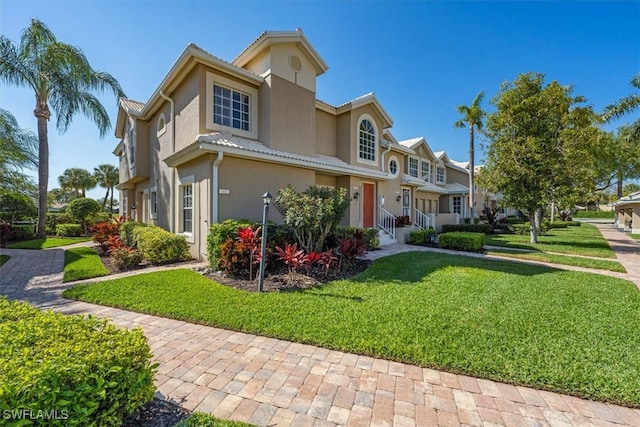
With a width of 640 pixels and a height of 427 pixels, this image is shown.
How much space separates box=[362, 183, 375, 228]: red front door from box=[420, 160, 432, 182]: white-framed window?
1248 centimetres

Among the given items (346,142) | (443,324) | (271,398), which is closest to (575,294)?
(443,324)

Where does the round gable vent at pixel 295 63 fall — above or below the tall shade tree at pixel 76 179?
above

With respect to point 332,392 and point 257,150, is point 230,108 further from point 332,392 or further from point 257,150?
point 332,392

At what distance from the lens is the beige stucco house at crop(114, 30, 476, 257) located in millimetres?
9695

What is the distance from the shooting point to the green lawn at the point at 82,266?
330 inches

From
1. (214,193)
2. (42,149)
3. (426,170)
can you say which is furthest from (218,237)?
(426,170)

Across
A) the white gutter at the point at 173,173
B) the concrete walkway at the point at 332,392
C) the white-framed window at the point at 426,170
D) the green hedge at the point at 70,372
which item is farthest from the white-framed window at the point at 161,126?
the white-framed window at the point at 426,170

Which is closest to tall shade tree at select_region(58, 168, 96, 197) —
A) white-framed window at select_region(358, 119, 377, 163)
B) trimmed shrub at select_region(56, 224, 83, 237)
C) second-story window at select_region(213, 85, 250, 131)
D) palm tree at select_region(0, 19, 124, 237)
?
trimmed shrub at select_region(56, 224, 83, 237)

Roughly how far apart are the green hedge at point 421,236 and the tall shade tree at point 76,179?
156ft

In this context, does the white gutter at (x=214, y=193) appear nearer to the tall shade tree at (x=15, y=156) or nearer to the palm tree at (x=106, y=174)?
the tall shade tree at (x=15, y=156)

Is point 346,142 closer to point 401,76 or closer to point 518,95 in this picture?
point 401,76

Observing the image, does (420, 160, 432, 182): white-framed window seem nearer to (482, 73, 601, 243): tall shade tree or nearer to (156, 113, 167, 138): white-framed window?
Answer: (482, 73, 601, 243): tall shade tree

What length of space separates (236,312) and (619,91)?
2960 cm

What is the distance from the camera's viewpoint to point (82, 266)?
9.53 meters
